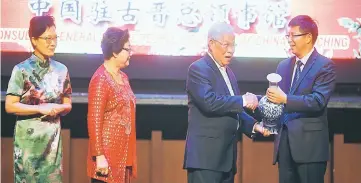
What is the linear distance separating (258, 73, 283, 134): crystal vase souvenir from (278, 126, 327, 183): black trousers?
0.09 metres

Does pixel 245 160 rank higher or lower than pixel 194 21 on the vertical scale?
lower

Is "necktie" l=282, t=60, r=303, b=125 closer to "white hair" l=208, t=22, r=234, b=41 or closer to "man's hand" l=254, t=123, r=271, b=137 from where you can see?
"man's hand" l=254, t=123, r=271, b=137

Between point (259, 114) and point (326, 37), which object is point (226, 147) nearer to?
point (259, 114)

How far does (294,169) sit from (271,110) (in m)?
0.35

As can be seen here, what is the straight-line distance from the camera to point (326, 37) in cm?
405

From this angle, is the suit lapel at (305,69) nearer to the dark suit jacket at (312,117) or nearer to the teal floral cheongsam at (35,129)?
the dark suit jacket at (312,117)

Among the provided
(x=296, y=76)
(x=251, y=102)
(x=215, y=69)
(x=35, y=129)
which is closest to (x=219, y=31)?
(x=215, y=69)

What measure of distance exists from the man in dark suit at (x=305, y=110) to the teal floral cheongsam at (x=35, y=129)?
3.63ft

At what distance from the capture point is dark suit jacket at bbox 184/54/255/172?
9.98 feet

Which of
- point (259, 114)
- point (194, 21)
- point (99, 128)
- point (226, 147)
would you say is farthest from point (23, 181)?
point (194, 21)

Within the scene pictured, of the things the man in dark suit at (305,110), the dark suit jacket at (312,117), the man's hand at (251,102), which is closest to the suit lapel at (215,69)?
the man's hand at (251,102)

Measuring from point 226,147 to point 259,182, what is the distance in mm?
1232

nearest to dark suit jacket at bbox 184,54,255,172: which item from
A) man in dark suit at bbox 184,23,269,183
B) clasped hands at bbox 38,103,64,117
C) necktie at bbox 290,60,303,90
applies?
man in dark suit at bbox 184,23,269,183

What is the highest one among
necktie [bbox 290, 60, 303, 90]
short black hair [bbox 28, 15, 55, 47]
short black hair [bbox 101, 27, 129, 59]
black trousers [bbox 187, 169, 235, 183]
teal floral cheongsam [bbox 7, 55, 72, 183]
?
short black hair [bbox 28, 15, 55, 47]
